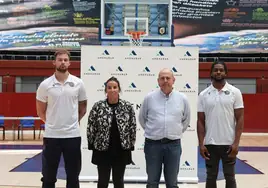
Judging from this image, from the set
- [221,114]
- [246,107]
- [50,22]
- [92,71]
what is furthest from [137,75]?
[50,22]

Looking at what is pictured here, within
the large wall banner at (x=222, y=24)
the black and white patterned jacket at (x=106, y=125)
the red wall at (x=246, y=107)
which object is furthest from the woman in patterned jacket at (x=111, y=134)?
the large wall banner at (x=222, y=24)

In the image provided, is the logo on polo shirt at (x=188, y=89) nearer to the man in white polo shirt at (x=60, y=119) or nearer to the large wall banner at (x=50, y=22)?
the man in white polo shirt at (x=60, y=119)

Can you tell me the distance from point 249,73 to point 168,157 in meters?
18.2

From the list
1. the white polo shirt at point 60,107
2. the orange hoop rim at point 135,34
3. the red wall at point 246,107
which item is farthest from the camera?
the red wall at point 246,107

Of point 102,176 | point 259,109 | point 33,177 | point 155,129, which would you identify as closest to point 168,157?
point 155,129

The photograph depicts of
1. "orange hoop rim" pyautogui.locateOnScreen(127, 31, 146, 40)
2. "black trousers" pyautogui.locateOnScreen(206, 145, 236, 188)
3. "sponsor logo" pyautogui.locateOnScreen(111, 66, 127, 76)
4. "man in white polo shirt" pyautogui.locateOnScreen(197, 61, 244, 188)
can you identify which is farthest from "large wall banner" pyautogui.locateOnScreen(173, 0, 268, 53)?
"black trousers" pyautogui.locateOnScreen(206, 145, 236, 188)

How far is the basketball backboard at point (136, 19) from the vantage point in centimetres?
884

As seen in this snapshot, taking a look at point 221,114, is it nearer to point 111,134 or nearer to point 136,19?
point 111,134

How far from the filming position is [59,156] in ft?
15.7

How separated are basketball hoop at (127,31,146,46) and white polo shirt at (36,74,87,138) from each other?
3798 mm

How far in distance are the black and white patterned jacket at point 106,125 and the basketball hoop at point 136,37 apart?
3731 mm

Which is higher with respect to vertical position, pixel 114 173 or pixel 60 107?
pixel 60 107

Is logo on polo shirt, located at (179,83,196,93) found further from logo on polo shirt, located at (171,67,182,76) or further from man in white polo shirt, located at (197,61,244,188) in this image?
man in white polo shirt, located at (197,61,244,188)

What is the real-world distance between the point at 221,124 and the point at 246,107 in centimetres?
1601
